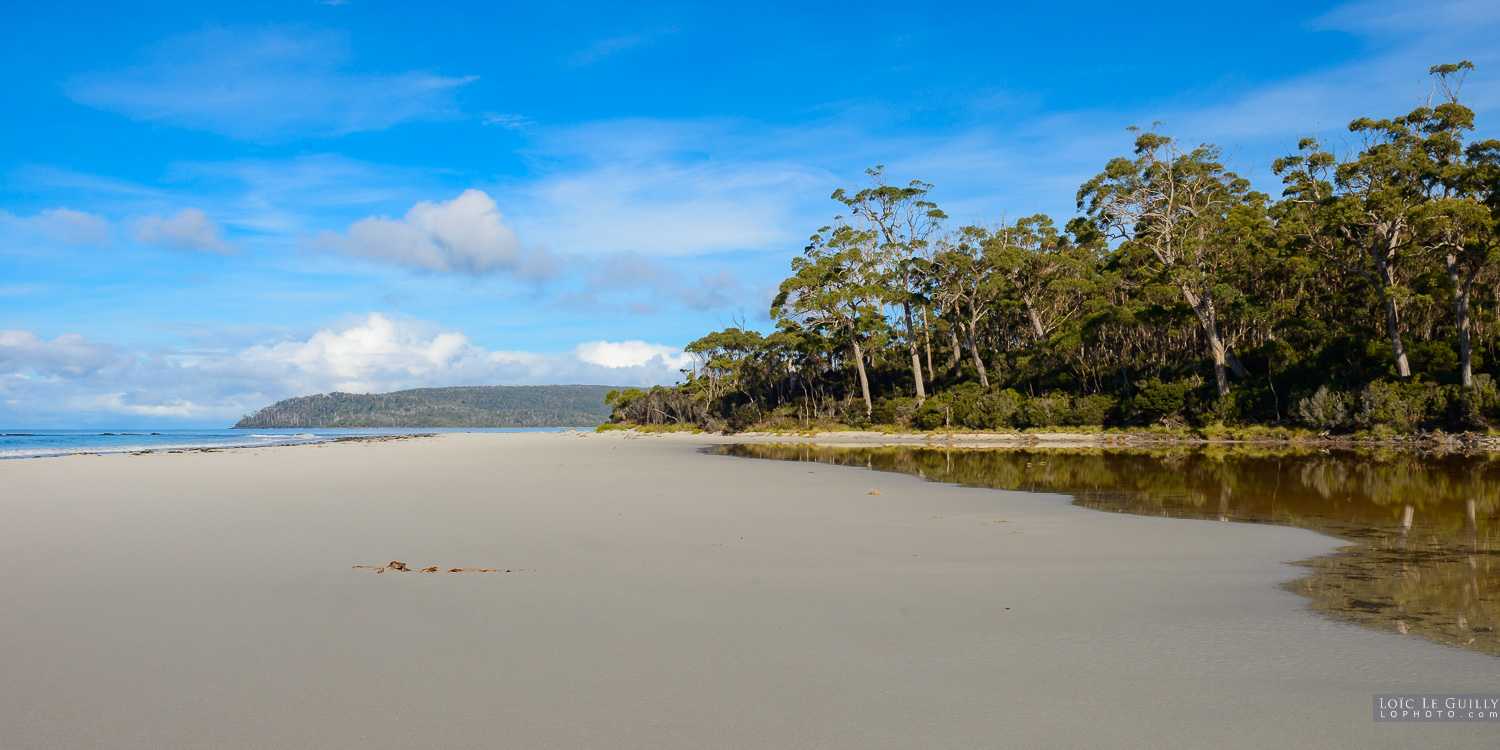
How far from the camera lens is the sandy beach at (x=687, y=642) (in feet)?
9.66

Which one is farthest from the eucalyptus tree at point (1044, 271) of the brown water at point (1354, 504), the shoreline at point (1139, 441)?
the brown water at point (1354, 504)

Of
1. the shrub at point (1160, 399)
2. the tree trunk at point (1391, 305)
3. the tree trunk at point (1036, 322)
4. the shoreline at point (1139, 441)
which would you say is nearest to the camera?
the shoreline at point (1139, 441)

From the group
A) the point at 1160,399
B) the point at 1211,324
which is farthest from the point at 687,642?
the point at 1211,324

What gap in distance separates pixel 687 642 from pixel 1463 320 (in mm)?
35012

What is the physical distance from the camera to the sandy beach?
294 centimetres

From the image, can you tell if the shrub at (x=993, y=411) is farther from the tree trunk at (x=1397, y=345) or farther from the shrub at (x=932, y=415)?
the tree trunk at (x=1397, y=345)

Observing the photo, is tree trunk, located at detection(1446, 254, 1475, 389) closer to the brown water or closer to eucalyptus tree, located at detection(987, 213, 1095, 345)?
the brown water

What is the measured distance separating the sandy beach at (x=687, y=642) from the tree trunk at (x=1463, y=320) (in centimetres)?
2708

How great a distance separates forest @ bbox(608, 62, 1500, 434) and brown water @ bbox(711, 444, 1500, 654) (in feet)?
33.8

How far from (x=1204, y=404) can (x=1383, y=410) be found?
24.0 feet

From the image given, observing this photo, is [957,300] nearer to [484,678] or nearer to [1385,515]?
[1385,515]

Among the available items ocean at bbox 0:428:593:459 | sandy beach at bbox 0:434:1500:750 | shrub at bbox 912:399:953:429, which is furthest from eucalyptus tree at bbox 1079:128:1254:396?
ocean at bbox 0:428:593:459

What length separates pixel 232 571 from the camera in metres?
5.71

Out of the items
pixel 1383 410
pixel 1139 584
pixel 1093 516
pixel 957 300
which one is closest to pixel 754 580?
pixel 1139 584
